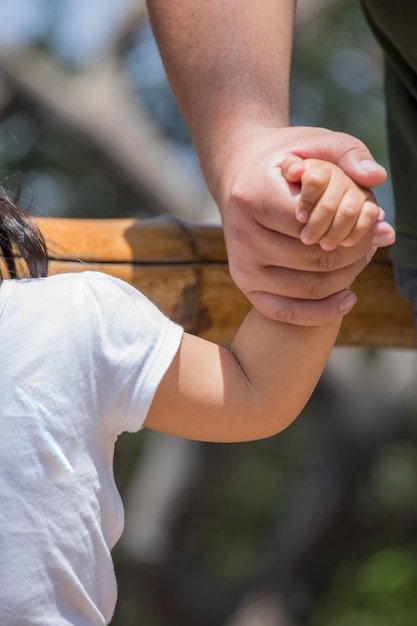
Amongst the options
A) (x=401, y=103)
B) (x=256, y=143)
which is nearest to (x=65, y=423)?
(x=256, y=143)

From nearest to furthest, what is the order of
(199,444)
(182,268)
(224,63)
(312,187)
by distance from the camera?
1. (312,187)
2. (224,63)
3. (182,268)
4. (199,444)

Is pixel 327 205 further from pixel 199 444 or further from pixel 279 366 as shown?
pixel 199 444

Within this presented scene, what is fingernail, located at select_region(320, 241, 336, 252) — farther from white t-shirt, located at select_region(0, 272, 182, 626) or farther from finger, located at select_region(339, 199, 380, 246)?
white t-shirt, located at select_region(0, 272, 182, 626)

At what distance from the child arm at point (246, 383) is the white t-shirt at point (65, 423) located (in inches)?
1.4

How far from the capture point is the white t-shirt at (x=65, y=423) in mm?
655

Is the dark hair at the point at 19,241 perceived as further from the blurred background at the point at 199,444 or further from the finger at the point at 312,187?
the blurred background at the point at 199,444

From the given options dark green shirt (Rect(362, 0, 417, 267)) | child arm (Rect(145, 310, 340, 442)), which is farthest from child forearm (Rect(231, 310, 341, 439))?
dark green shirt (Rect(362, 0, 417, 267))

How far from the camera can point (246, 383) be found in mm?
735

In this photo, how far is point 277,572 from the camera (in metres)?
3.63

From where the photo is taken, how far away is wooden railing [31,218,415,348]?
41.8 inches

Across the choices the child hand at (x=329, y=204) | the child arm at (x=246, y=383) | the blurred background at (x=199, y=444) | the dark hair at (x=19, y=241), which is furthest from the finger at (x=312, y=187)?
the blurred background at (x=199, y=444)

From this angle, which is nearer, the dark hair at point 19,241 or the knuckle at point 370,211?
the knuckle at point 370,211

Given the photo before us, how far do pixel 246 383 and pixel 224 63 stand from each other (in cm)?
35

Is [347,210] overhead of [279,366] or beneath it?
overhead
